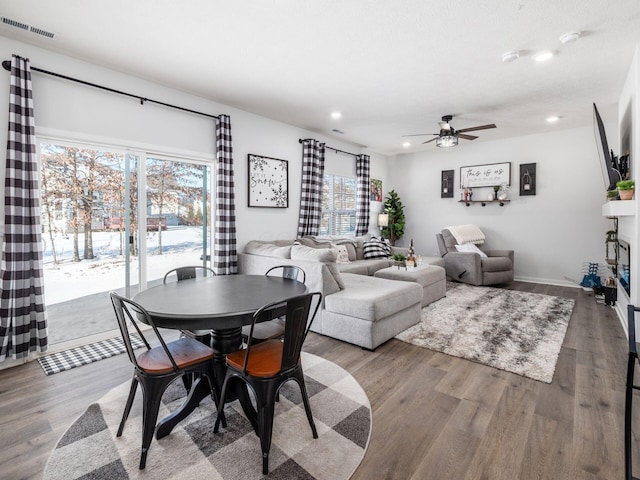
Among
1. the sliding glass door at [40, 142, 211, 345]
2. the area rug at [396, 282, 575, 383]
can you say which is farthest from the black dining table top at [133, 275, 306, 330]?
the area rug at [396, 282, 575, 383]

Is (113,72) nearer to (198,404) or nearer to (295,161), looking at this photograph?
(295,161)

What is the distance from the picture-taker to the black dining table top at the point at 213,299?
169cm

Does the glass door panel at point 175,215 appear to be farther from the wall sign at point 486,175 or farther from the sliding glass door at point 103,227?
the wall sign at point 486,175

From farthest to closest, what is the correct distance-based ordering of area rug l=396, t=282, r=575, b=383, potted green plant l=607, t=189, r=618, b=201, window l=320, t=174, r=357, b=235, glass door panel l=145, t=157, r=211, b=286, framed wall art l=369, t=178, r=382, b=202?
framed wall art l=369, t=178, r=382, b=202
window l=320, t=174, r=357, b=235
glass door panel l=145, t=157, r=211, b=286
potted green plant l=607, t=189, r=618, b=201
area rug l=396, t=282, r=575, b=383

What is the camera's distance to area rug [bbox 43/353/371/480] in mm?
1594

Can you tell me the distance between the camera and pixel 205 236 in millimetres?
4312

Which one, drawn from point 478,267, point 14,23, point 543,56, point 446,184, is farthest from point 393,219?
point 14,23

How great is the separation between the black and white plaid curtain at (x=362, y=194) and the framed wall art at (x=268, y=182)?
6.80 feet

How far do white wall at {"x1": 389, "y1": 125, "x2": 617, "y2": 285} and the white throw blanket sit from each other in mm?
325

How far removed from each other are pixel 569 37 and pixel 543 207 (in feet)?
13.1

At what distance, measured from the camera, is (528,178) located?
601cm

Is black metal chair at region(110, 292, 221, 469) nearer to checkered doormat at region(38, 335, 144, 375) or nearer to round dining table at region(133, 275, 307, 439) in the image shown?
round dining table at region(133, 275, 307, 439)

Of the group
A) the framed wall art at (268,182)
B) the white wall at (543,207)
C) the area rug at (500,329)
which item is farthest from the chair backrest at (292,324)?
the white wall at (543,207)

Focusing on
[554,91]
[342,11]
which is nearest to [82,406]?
[342,11]
